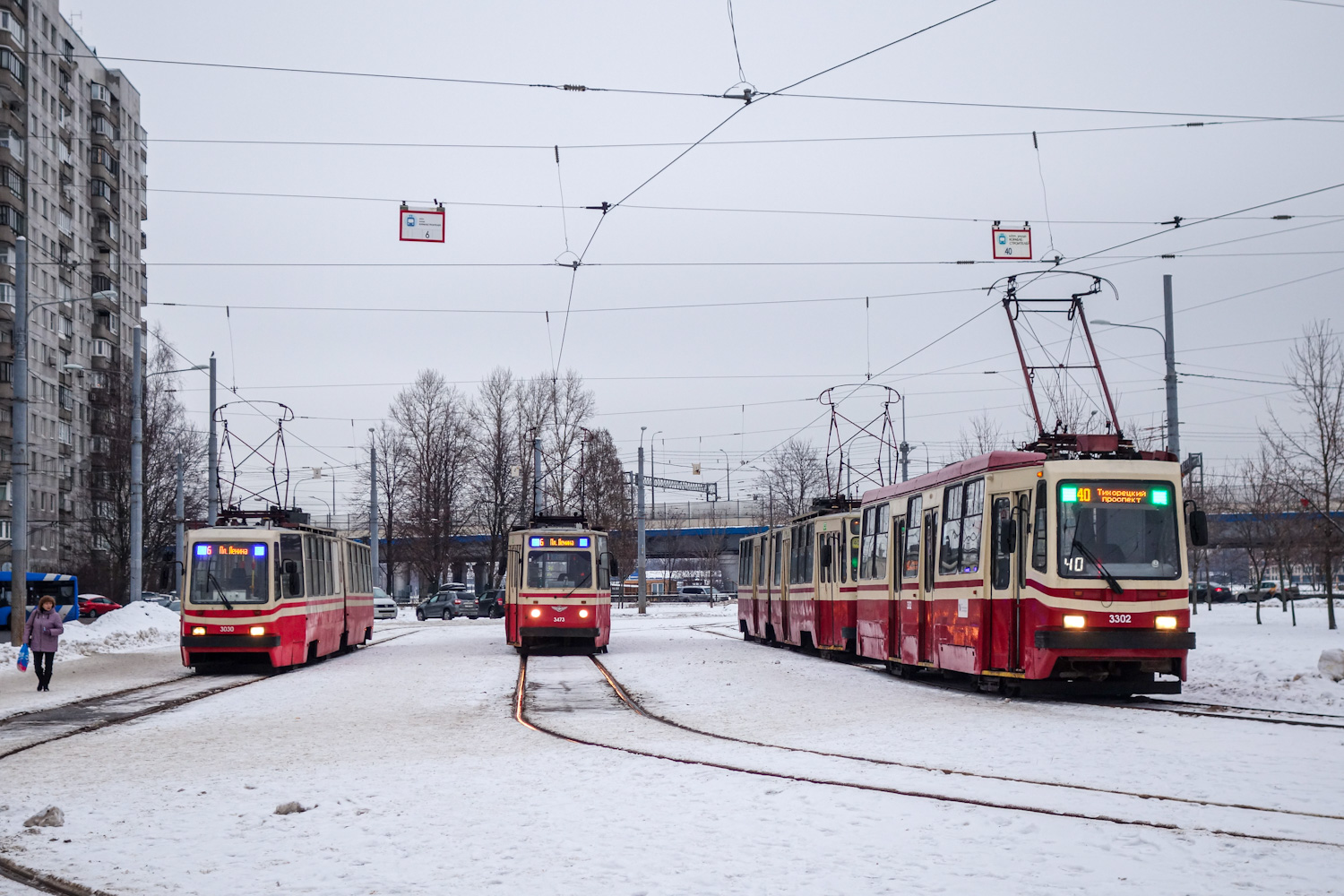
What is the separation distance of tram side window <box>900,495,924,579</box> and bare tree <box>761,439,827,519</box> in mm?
53575

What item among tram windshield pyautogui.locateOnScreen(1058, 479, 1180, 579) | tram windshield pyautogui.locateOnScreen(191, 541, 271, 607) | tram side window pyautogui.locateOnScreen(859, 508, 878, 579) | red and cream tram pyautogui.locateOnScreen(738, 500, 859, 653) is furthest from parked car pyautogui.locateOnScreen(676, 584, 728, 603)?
tram windshield pyautogui.locateOnScreen(1058, 479, 1180, 579)

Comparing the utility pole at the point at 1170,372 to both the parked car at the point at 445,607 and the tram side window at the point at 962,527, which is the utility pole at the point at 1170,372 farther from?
the parked car at the point at 445,607

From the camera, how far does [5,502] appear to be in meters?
68.1

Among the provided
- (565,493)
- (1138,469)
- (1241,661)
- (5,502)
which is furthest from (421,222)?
(5,502)

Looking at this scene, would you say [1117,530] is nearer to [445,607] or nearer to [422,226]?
[422,226]

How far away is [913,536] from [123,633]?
2236 centimetres

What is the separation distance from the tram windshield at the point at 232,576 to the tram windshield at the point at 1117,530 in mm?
13632

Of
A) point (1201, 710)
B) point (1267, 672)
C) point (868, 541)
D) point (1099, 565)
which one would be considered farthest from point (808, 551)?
point (1201, 710)

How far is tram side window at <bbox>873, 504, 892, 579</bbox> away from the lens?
886 inches

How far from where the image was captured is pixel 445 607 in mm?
61938

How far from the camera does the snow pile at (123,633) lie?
31.7 metres

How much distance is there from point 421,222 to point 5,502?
55517 mm

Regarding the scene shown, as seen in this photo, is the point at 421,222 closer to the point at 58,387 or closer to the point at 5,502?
the point at 5,502

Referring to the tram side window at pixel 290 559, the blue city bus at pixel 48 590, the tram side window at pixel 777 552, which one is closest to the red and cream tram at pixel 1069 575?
the tram side window at pixel 290 559
